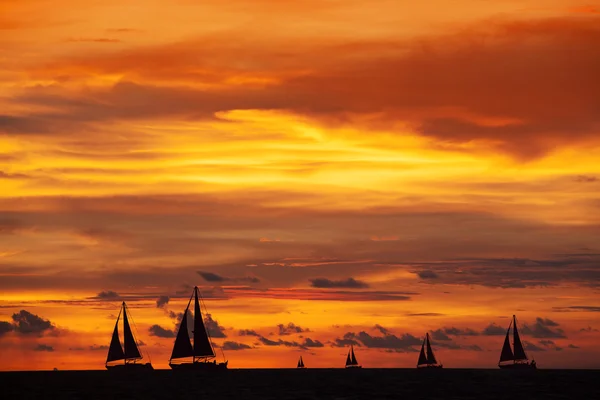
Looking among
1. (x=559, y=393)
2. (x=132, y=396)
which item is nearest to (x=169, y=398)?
(x=132, y=396)

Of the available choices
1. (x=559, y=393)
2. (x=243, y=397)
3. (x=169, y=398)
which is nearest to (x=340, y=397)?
(x=243, y=397)

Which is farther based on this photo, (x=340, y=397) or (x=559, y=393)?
(x=559, y=393)

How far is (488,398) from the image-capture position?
594 ft

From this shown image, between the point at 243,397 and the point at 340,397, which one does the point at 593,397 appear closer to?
the point at 340,397

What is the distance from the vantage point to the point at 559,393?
652ft

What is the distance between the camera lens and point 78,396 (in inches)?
7603

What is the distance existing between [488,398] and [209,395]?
5308cm

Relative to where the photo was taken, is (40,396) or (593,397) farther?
(40,396)

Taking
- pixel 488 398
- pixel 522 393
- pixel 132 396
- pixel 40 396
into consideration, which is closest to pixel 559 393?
pixel 522 393

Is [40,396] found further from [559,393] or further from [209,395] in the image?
[559,393]

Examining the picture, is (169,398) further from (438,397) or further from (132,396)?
(438,397)

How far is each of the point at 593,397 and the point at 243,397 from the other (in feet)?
212

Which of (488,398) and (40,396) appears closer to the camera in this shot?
(488,398)

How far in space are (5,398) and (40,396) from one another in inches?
267
